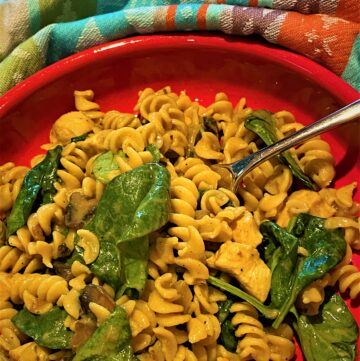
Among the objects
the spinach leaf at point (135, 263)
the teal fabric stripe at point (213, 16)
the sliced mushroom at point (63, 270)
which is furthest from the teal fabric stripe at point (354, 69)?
the sliced mushroom at point (63, 270)

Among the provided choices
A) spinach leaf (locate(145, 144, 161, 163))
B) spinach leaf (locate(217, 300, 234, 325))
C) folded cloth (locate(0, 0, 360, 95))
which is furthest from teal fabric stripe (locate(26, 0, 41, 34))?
spinach leaf (locate(217, 300, 234, 325))

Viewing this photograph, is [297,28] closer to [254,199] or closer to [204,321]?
[254,199]

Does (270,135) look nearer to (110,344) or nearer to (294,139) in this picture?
(294,139)

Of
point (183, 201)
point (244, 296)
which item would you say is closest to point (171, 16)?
point (183, 201)

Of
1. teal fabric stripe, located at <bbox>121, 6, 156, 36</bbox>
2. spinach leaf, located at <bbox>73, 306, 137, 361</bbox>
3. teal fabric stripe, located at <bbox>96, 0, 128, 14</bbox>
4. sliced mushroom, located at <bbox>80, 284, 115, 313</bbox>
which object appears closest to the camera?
spinach leaf, located at <bbox>73, 306, 137, 361</bbox>

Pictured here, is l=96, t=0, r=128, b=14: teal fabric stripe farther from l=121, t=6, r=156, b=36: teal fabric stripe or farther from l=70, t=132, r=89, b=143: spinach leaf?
l=70, t=132, r=89, b=143: spinach leaf

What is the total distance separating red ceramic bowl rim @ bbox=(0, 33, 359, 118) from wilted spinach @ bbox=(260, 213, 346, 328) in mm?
652

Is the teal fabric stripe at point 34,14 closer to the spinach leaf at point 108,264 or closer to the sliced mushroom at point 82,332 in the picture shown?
the spinach leaf at point 108,264

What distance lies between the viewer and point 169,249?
5.59 feet

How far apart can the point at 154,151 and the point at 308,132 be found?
0.57 m

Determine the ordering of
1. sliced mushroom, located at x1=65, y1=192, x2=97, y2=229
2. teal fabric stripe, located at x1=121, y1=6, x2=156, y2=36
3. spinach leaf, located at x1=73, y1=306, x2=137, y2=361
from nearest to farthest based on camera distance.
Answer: spinach leaf, located at x1=73, y1=306, x2=137, y2=361 → sliced mushroom, located at x1=65, y1=192, x2=97, y2=229 → teal fabric stripe, located at x1=121, y1=6, x2=156, y2=36

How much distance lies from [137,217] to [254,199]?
515 millimetres

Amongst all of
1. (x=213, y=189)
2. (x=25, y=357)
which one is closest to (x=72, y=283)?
(x=25, y=357)

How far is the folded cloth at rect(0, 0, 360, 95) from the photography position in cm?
198
